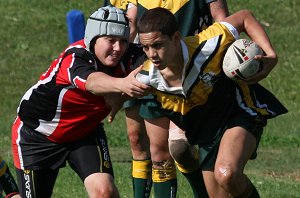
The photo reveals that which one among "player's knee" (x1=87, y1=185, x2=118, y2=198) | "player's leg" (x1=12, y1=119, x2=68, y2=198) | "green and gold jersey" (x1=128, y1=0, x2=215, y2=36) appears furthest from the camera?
"green and gold jersey" (x1=128, y1=0, x2=215, y2=36)

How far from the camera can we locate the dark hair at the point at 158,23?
24.3 ft

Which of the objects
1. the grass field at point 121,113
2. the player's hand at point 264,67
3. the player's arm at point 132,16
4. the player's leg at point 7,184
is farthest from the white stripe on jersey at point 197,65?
the grass field at point 121,113

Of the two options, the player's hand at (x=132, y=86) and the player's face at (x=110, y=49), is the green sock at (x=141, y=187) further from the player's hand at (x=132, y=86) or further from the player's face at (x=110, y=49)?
the player's hand at (x=132, y=86)

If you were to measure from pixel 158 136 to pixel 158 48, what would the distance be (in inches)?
56.1

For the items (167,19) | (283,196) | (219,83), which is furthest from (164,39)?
(283,196)

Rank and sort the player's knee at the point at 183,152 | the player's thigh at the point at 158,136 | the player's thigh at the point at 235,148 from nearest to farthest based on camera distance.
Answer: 1. the player's thigh at the point at 235,148
2. the player's knee at the point at 183,152
3. the player's thigh at the point at 158,136

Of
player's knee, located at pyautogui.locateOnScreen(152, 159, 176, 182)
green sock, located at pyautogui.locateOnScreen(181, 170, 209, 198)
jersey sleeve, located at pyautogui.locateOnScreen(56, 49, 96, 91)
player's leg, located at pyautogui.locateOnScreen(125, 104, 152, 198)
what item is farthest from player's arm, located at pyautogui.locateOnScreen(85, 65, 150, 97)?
player's leg, located at pyautogui.locateOnScreen(125, 104, 152, 198)

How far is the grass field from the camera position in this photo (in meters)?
11.6

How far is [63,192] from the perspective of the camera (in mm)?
10211

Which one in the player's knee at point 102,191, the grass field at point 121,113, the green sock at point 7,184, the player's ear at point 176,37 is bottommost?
the grass field at point 121,113

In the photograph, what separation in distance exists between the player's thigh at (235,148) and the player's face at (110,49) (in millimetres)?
966

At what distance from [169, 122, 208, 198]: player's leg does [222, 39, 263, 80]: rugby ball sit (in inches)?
37.6

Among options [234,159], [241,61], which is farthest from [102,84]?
[234,159]

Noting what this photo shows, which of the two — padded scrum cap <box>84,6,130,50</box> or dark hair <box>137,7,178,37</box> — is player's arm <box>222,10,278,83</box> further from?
padded scrum cap <box>84,6,130,50</box>
